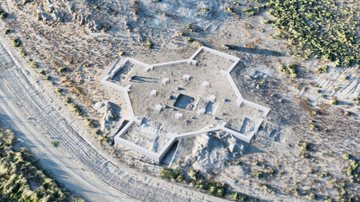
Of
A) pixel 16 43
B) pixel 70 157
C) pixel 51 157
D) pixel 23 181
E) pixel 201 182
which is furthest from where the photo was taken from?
pixel 16 43

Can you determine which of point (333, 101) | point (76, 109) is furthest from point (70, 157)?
point (333, 101)

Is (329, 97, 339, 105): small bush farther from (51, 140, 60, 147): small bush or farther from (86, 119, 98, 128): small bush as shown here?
(51, 140, 60, 147): small bush

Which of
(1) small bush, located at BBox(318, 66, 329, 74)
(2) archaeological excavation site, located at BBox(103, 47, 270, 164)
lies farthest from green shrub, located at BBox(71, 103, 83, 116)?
(1) small bush, located at BBox(318, 66, 329, 74)

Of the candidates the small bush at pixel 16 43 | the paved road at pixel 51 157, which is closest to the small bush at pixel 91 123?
the paved road at pixel 51 157

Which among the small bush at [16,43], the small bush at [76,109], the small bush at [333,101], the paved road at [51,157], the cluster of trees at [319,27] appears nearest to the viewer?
the paved road at [51,157]

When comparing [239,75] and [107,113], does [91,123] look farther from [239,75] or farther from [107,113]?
[239,75]

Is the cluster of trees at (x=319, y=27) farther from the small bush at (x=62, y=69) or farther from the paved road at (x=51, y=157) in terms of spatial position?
the paved road at (x=51, y=157)

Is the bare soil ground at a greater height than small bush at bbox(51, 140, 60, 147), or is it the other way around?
the bare soil ground
